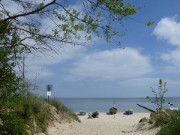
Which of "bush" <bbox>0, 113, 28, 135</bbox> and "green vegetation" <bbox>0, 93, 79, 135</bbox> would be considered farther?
"green vegetation" <bbox>0, 93, 79, 135</bbox>

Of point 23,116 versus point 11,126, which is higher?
point 23,116

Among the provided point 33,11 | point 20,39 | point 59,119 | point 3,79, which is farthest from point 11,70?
point 59,119

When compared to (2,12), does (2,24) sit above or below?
below

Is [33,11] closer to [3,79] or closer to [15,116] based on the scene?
→ [3,79]

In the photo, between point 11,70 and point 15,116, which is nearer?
point 11,70

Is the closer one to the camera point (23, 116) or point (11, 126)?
point (11, 126)

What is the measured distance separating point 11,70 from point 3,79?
1.36ft

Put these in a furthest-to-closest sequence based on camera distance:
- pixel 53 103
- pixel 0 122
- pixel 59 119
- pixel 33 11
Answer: pixel 53 103 → pixel 59 119 → pixel 0 122 → pixel 33 11

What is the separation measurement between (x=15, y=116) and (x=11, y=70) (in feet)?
6.69

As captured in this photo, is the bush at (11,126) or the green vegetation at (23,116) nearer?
the bush at (11,126)

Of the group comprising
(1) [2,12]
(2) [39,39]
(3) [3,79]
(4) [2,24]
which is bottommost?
(3) [3,79]

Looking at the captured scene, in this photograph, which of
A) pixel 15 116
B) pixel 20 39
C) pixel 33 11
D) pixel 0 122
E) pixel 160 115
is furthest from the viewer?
pixel 160 115

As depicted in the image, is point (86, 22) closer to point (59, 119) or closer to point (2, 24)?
point (2, 24)

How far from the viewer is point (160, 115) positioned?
11.5 m
